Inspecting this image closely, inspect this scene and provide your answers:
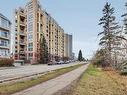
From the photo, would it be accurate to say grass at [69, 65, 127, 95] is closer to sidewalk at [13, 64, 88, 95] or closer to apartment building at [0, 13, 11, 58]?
sidewalk at [13, 64, 88, 95]

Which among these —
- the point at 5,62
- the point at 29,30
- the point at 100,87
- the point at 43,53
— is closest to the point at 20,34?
the point at 29,30

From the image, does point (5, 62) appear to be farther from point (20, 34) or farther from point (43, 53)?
point (20, 34)

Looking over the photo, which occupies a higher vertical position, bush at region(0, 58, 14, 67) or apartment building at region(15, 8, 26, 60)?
apartment building at region(15, 8, 26, 60)

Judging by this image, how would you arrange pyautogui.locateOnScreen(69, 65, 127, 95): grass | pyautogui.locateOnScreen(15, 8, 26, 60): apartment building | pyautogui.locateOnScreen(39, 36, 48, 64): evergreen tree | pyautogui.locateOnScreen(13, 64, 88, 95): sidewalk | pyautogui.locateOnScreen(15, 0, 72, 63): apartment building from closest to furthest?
pyautogui.locateOnScreen(13, 64, 88, 95): sidewalk
pyautogui.locateOnScreen(69, 65, 127, 95): grass
pyautogui.locateOnScreen(39, 36, 48, 64): evergreen tree
pyautogui.locateOnScreen(15, 0, 72, 63): apartment building
pyautogui.locateOnScreen(15, 8, 26, 60): apartment building

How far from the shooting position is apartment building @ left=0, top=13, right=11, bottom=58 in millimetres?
77438

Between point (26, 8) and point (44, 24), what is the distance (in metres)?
10.3

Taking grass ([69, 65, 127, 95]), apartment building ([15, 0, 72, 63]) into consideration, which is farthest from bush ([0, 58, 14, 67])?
apartment building ([15, 0, 72, 63])

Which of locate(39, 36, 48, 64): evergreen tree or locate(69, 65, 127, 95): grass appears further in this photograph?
locate(39, 36, 48, 64): evergreen tree

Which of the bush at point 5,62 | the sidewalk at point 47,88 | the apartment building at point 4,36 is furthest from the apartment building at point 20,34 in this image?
the sidewalk at point 47,88

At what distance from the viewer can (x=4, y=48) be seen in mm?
79812

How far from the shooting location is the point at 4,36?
3130 inches

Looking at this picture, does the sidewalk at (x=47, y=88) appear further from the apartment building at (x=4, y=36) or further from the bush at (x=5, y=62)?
the apartment building at (x=4, y=36)

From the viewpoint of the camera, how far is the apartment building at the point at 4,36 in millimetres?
77438

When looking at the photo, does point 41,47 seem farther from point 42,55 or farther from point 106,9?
point 106,9
